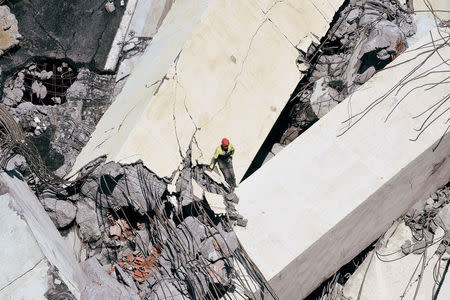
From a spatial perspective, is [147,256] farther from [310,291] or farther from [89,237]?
[310,291]

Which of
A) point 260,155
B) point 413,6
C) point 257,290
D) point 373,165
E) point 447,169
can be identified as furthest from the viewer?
point 413,6

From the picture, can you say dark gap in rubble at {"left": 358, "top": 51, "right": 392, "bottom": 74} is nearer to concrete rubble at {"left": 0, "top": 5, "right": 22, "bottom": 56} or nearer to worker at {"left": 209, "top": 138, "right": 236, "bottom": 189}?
worker at {"left": 209, "top": 138, "right": 236, "bottom": 189}

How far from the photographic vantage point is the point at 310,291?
311 inches

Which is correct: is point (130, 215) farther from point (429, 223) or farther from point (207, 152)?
point (429, 223)

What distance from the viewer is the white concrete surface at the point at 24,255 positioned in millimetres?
6145

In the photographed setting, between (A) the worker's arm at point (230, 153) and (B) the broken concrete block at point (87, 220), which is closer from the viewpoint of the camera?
(B) the broken concrete block at point (87, 220)

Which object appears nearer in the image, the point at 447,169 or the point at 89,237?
the point at 89,237

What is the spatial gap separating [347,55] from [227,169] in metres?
2.98

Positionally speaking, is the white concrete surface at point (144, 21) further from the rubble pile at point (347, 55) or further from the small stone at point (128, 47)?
the rubble pile at point (347, 55)

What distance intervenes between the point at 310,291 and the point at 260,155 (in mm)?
2296

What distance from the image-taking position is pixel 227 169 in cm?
795

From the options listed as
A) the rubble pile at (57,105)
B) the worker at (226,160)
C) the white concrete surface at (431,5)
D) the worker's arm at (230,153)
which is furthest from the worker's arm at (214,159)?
the white concrete surface at (431,5)

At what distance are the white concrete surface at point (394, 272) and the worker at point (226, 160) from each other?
7.52 feet

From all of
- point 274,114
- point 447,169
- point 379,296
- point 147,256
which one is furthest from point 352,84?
point 147,256
